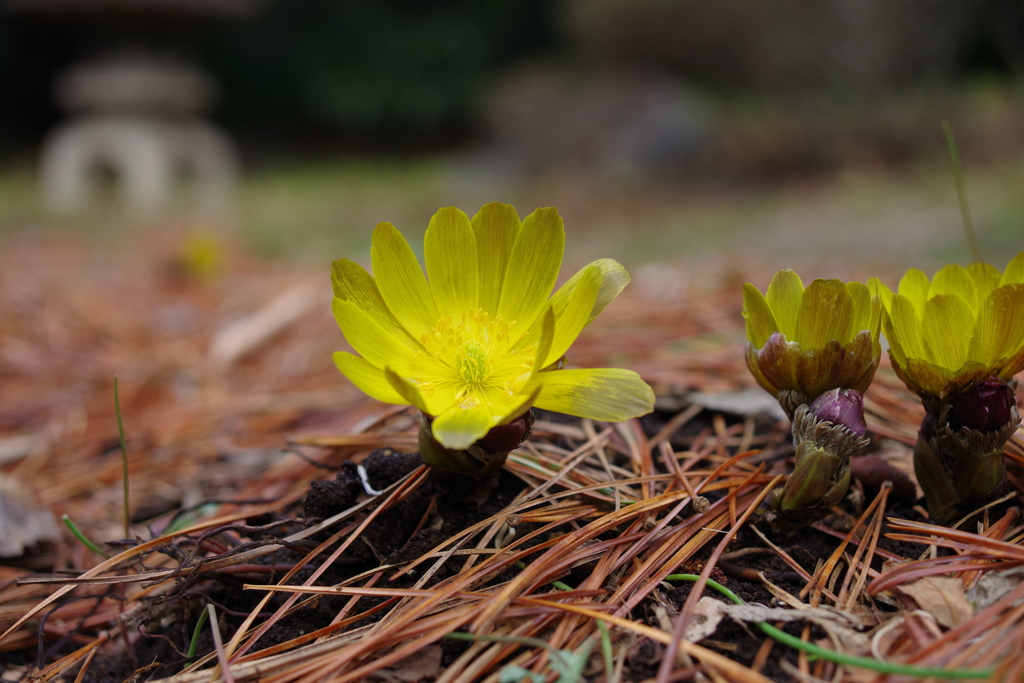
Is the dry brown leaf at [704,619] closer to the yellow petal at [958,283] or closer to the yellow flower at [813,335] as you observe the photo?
the yellow flower at [813,335]

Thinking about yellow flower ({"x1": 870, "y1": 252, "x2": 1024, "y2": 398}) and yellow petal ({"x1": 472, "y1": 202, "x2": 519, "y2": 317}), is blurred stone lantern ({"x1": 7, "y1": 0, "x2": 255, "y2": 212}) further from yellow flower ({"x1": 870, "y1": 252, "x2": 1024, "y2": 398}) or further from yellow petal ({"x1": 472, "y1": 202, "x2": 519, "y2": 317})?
yellow flower ({"x1": 870, "y1": 252, "x2": 1024, "y2": 398})

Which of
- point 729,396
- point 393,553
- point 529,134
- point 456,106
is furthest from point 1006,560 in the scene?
point 456,106

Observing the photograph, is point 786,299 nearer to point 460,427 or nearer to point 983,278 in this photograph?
point 983,278

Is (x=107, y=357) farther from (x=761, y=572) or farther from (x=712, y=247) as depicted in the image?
(x=712, y=247)

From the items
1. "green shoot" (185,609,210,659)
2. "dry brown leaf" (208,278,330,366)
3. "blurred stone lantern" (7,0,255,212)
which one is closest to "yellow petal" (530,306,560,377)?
"green shoot" (185,609,210,659)

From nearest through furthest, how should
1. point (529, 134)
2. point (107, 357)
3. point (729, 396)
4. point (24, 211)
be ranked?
point (729, 396) → point (107, 357) → point (24, 211) → point (529, 134)

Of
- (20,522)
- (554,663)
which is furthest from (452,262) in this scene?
(20,522)

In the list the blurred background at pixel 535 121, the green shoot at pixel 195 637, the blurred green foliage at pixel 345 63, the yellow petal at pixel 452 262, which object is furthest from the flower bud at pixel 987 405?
the blurred green foliage at pixel 345 63
